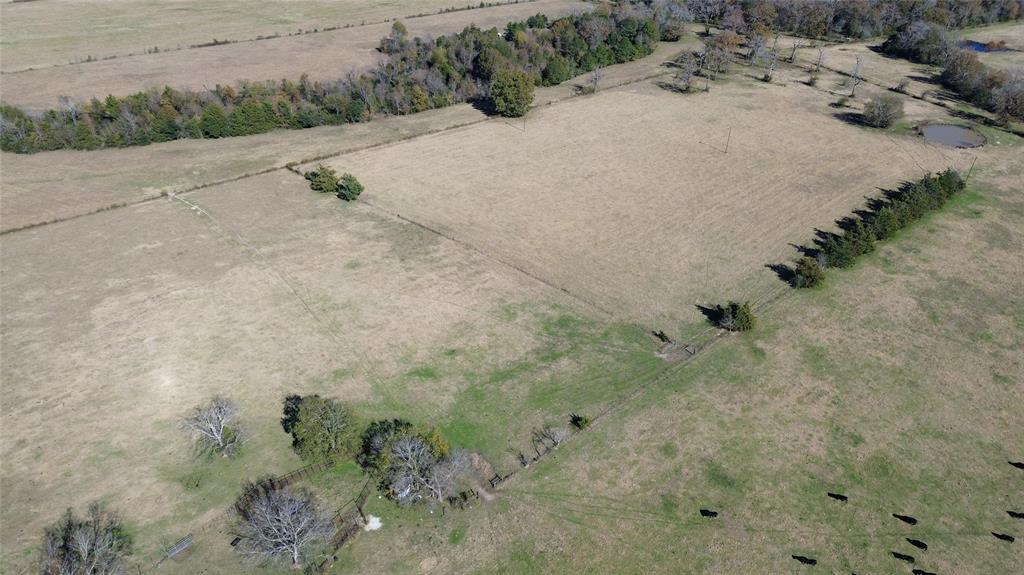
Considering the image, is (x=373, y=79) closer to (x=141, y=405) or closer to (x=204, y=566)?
(x=141, y=405)

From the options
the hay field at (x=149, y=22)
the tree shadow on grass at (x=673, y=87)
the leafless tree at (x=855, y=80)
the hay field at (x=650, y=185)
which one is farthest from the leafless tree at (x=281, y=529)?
the hay field at (x=149, y=22)

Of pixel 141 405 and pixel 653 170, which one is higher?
pixel 653 170

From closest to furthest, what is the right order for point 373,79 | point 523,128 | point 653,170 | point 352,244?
point 352,244 < point 653,170 < point 523,128 < point 373,79

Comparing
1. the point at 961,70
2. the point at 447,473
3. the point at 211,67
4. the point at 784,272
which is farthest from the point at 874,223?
the point at 211,67

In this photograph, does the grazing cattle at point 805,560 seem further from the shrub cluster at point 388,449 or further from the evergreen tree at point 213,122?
the evergreen tree at point 213,122

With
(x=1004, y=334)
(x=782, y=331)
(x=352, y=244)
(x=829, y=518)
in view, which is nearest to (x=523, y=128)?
(x=352, y=244)

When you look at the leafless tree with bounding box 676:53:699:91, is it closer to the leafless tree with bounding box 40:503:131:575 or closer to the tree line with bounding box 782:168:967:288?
the tree line with bounding box 782:168:967:288

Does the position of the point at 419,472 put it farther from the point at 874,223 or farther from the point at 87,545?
the point at 874,223
